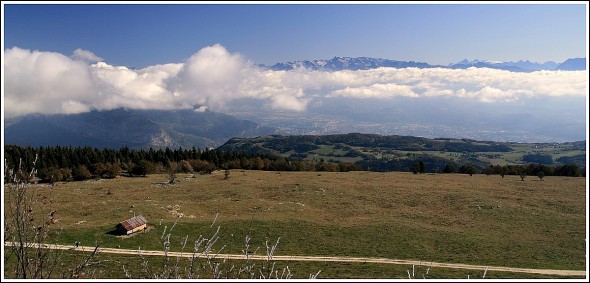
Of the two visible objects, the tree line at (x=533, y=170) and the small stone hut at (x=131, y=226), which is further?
the tree line at (x=533, y=170)

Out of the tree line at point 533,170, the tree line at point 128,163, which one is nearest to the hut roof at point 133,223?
the tree line at point 128,163

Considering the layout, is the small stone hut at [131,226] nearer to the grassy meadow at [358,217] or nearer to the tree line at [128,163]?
the grassy meadow at [358,217]

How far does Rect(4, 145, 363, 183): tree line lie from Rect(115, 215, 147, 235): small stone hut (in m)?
32.3

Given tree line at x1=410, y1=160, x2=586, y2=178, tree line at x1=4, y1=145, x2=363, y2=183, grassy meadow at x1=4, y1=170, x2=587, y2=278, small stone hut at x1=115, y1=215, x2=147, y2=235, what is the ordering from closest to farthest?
grassy meadow at x1=4, y1=170, x2=587, y2=278 → small stone hut at x1=115, y1=215, x2=147, y2=235 → tree line at x1=4, y1=145, x2=363, y2=183 → tree line at x1=410, y1=160, x2=586, y2=178

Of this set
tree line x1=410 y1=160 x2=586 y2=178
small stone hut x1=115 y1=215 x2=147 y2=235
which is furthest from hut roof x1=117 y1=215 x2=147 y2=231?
tree line x1=410 y1=160 x2=586 y2=178

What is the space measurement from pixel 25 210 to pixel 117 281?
2.96 meters

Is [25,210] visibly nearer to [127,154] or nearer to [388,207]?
[388,207]

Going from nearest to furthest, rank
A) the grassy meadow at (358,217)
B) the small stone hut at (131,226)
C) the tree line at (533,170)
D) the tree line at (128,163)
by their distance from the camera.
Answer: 1. the grassy meadow at (358,217)
2. the small stone hut at (131,226)
3. the tree line at (128,163)
4. the tree line at (533,170)

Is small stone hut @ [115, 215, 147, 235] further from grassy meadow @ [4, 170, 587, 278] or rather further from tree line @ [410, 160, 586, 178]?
tree line @ [410, 160, 586, 178]

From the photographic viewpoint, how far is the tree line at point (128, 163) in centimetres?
6844

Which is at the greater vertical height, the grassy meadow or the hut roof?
the hut roof

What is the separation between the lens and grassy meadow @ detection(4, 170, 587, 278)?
3091 cm

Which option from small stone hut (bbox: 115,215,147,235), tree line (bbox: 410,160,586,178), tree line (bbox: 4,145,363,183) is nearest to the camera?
small stone hut (bbox: 115,215,147,235)

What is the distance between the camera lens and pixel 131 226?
34.0m
